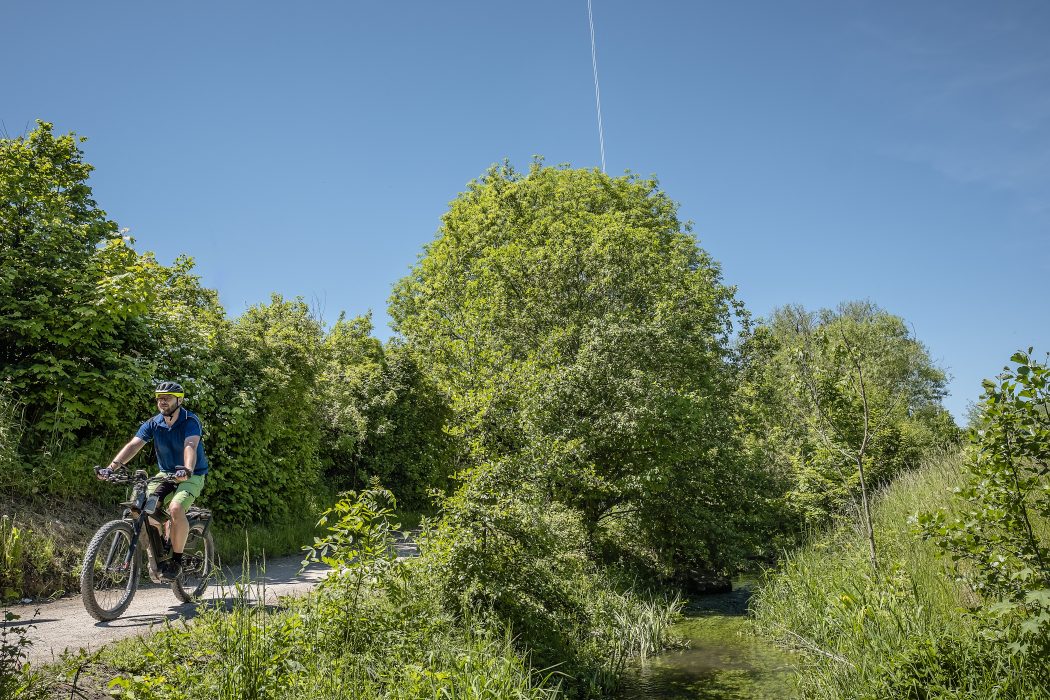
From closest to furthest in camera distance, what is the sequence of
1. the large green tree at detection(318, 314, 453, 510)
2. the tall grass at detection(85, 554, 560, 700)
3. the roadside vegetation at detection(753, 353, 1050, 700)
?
the tall grass at detection(85, 554, 560, 700)
the roadside vegetation at detection(753, 353, 1050, 700)
the large green tree at detection(318, 314, 453, 510)

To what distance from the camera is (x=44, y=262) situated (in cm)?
991

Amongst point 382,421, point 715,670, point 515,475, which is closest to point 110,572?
point 515,475

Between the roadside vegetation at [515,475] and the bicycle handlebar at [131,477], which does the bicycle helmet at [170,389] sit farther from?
the roadside vegetation at [515,475]

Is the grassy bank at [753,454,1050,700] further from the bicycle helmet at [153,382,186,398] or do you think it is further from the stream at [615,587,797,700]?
the bicycle helmet at [153,382,186,398]

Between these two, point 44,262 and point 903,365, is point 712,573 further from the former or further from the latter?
point 903,365

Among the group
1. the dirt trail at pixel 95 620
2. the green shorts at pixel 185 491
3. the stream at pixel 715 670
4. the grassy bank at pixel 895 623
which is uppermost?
the green shorts at pixel 185 491

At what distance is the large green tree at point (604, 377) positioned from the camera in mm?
13219

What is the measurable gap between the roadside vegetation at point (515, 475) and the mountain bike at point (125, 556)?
117cm

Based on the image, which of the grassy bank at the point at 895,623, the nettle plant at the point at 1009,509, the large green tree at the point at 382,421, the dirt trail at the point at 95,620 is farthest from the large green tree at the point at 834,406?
the large green tree at the point at 382,421

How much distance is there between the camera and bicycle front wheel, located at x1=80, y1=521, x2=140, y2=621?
5770 millimetres

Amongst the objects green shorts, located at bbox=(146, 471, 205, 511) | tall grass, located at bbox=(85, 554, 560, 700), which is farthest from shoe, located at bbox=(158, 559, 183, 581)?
tall grass, located at bbox=(85, 554, 560, 700)

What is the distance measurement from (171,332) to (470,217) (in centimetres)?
1456

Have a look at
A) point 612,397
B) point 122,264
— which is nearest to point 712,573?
point 612,397

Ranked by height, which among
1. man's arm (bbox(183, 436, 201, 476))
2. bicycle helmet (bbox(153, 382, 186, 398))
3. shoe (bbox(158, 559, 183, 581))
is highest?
bicycle helmet (bbox(153, 382, 186, 398))
